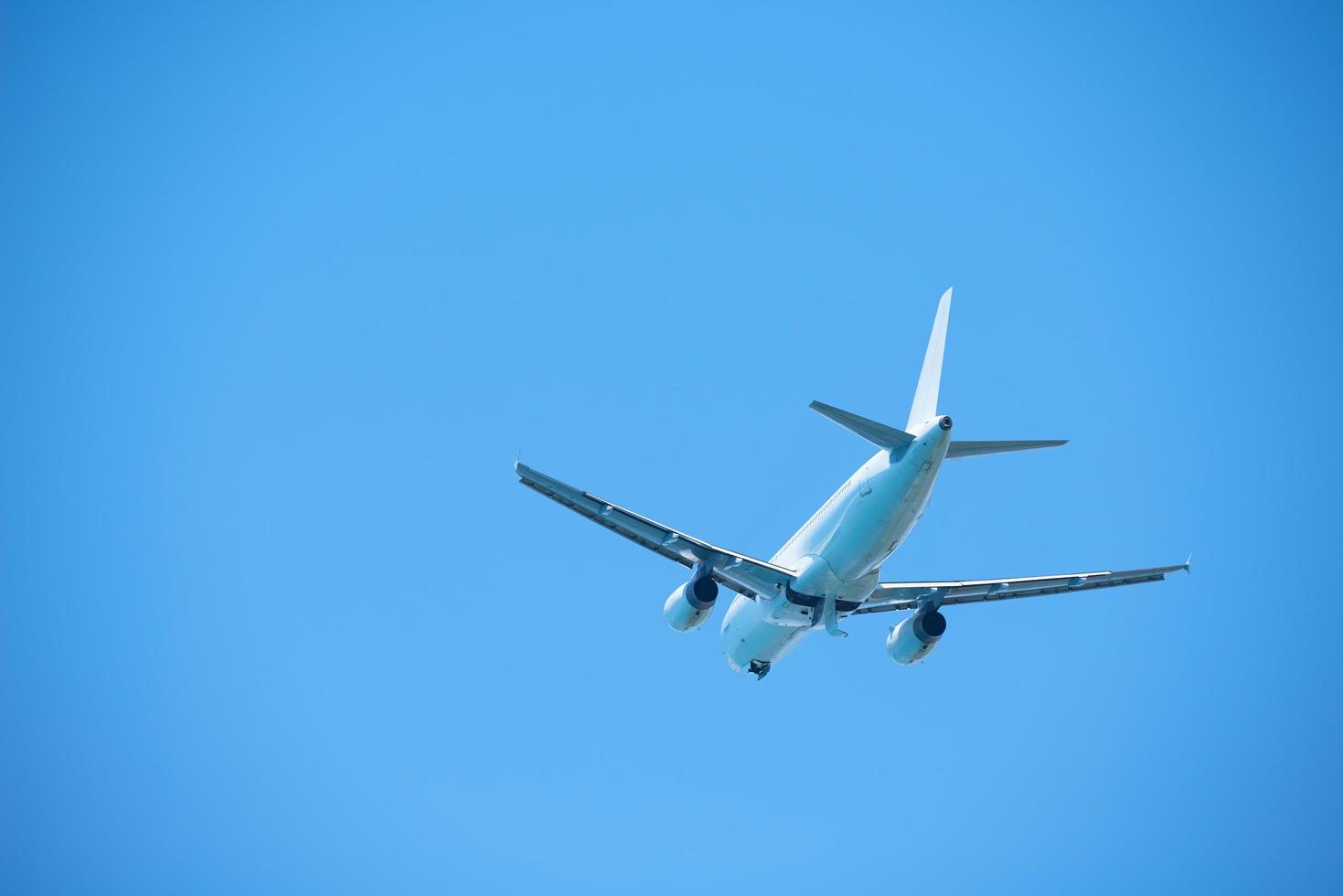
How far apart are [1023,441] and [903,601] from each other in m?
12.2

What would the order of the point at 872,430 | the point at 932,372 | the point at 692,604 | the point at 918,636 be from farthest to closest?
the point at 918,636 → the point at 692,604 → the point at 932,372 → the point at 872,430

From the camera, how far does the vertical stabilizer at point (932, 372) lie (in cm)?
3331

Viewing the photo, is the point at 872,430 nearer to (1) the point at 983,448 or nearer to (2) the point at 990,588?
(1) the point at 983,448

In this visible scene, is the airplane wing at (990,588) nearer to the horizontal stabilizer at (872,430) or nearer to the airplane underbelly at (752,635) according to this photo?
the airplane underbelly at (752,635)

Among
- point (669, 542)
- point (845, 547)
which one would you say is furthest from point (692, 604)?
point (845, 547)

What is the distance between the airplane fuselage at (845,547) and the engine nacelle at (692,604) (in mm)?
2470

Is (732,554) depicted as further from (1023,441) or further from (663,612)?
(1023,441)

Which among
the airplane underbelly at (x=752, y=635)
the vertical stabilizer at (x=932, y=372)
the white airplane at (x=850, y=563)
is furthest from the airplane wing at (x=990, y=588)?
the vertical stabilizer at (x=932, y=372)

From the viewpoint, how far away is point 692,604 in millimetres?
36875

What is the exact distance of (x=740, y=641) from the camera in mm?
41625

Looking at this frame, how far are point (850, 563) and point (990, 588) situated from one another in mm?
8066

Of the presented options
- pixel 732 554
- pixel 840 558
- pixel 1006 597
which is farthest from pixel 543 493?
pixel 1006 597

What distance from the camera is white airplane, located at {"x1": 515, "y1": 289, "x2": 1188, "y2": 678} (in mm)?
31375

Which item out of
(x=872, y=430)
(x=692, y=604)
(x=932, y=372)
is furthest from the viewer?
(x=692, y=604)
